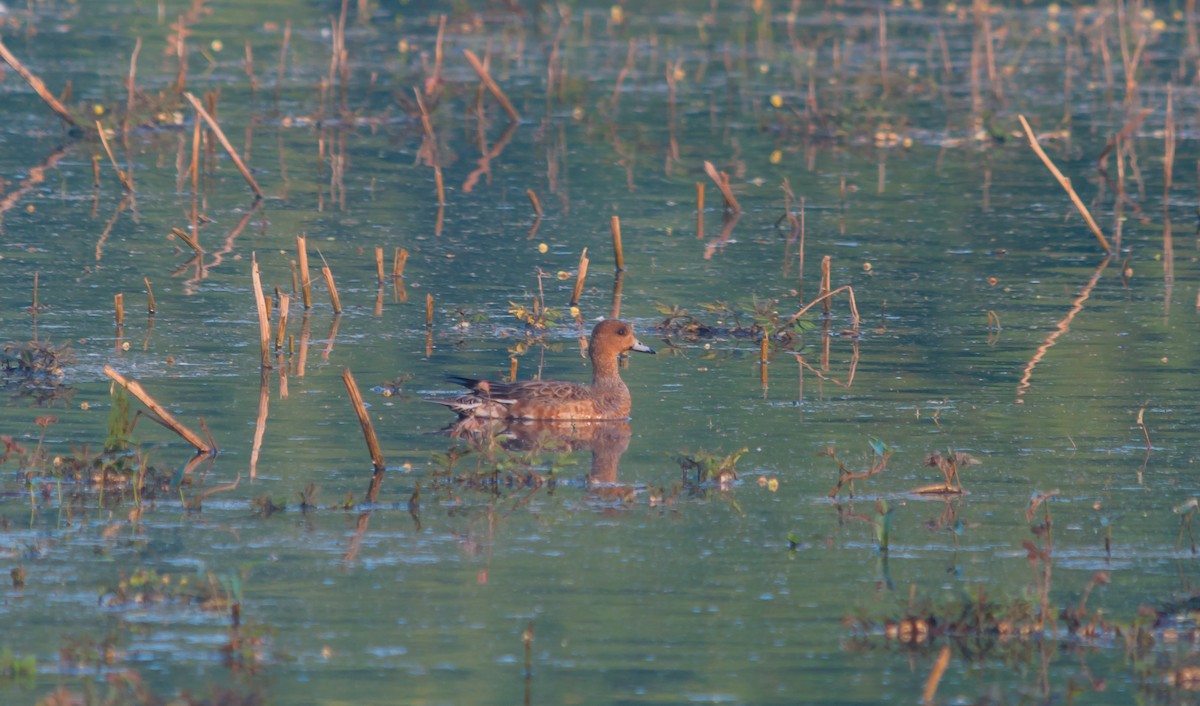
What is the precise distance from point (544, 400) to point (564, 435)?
33 centimetres

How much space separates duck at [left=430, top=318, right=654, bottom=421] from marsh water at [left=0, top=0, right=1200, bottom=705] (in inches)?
7.9

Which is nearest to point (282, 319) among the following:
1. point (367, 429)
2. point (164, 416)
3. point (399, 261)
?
point (164, 416)

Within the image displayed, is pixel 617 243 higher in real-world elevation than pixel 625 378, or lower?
higher

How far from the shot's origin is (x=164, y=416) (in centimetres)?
1080

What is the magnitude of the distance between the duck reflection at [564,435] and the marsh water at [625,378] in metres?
0.06

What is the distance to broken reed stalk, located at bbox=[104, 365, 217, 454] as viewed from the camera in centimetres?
1048

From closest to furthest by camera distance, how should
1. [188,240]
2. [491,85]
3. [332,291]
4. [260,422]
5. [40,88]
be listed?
1. [260,422]
2. [332,291]
3. [188,240]
4. [40,88]
5. [491,85]

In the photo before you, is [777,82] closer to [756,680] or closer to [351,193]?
[351,193]

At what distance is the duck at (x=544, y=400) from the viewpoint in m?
12.5

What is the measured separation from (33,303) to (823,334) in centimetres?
590

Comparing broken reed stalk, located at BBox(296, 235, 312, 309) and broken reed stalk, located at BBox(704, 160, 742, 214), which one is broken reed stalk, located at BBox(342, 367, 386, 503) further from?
broken reed stalk, located at BBox(704, 160, 742, 214)

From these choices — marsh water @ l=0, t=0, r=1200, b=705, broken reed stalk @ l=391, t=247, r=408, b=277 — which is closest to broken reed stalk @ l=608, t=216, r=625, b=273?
marsh water @ l=0, t=0, r=1200, b=705

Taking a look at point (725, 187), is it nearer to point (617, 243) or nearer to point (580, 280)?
point (617, 243)

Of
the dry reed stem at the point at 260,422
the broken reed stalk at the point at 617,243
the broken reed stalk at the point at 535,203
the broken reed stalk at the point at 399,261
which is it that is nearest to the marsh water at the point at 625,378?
the dry reed stem at the point at 260,422
